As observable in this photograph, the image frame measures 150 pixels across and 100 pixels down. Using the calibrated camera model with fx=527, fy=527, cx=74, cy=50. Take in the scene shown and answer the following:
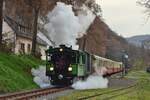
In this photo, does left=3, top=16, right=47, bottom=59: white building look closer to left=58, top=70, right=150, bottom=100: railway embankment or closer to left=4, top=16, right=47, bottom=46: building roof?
left=4, top=16, right=47, bottom=46: building roof

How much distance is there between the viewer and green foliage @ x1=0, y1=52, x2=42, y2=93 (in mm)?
34825

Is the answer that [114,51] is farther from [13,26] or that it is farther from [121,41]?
[13,26]

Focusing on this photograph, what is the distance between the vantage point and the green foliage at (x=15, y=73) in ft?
114

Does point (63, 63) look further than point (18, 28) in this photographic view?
No

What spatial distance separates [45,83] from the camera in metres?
43.7

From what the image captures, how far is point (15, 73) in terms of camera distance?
39125 millimetres

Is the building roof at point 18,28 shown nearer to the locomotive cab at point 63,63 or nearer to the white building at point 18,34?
the white building at point 18,34

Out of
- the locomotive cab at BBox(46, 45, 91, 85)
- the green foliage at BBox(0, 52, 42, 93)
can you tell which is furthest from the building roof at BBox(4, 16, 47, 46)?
the locomotive cab at BBox(46, 45, 91, 85)

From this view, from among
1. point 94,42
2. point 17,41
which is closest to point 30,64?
point 17,41

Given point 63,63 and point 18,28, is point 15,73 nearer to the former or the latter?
point 63,63

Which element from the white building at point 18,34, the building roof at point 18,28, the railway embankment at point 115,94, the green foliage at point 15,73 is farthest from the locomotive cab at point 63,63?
the building roof at point 18,28

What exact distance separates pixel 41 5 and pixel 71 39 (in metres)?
7.87

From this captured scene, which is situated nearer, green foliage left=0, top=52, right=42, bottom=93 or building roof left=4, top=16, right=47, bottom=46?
green foliage left=0, top=52, right=42, bottom=93

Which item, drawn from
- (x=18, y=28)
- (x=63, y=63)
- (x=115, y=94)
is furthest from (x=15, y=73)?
(x=18, y=28)
